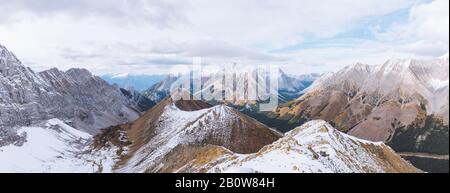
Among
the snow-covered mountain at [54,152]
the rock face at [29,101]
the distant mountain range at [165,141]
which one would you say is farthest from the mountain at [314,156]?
the rock face at [29,101]

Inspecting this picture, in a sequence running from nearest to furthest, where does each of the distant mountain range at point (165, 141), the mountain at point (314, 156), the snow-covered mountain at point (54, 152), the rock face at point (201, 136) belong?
the mountain at point (314, 156) → the distant mountain range at point (165, 141) → the rock face at point (201, 136) → the snow-covered mountain at point (54, 152)

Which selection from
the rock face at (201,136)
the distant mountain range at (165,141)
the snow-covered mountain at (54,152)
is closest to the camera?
the distant mountain range at (165,141)

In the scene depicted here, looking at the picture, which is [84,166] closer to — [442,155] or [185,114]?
[185,114]

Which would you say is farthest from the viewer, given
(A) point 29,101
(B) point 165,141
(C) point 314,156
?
(A) point 29,101

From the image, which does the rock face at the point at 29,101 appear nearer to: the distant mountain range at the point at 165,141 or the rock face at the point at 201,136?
the distant mountain range at the point at 165,141

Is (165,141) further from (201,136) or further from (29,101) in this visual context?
(29,101)

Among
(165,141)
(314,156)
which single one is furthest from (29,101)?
Result: (314,156)
